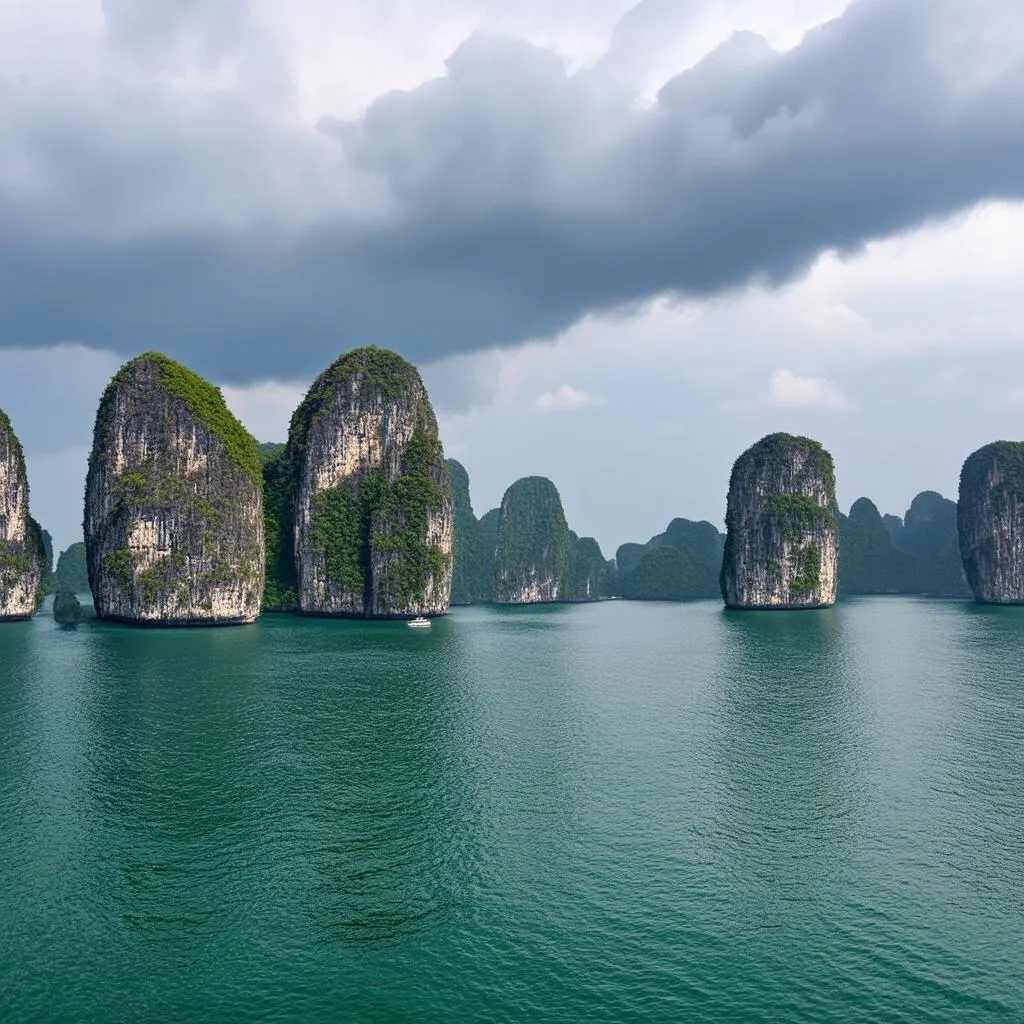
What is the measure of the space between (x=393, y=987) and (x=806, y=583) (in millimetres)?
111165

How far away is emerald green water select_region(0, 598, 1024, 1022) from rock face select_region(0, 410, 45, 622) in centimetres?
4443

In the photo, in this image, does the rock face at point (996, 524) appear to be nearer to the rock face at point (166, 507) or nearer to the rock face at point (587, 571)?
the rock face at point (587, 571)

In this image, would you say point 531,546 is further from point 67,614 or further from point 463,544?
point 67,614

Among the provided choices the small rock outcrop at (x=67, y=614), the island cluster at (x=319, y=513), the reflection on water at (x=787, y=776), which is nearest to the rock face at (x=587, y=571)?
the island cluster at (x=319, y=513)

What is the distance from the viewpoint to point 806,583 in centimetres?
11531

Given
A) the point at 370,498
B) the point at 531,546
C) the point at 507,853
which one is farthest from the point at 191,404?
the point at 531,546

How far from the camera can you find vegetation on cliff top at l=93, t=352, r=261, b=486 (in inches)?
3187

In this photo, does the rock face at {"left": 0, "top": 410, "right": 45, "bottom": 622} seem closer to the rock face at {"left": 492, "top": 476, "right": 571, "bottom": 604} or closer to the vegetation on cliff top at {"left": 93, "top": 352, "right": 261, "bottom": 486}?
the vegetation on cliff top at {"left": 93, "top": 352, "right": 261, "bottom": 486}

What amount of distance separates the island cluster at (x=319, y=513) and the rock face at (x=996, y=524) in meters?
0.24

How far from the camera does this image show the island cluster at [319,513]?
259ft

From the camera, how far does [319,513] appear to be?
312ft

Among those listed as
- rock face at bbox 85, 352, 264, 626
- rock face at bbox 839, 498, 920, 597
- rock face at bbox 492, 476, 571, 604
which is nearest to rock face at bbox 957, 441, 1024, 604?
rock face at bbox 839, 498, 920, 597

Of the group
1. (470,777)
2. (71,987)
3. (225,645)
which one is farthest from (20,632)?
(71,987)

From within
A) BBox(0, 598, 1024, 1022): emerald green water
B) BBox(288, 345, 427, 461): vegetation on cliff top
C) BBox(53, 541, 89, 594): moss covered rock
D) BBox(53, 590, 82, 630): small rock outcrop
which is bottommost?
BBox(0, 598, 1024, 1022): emerald green water
